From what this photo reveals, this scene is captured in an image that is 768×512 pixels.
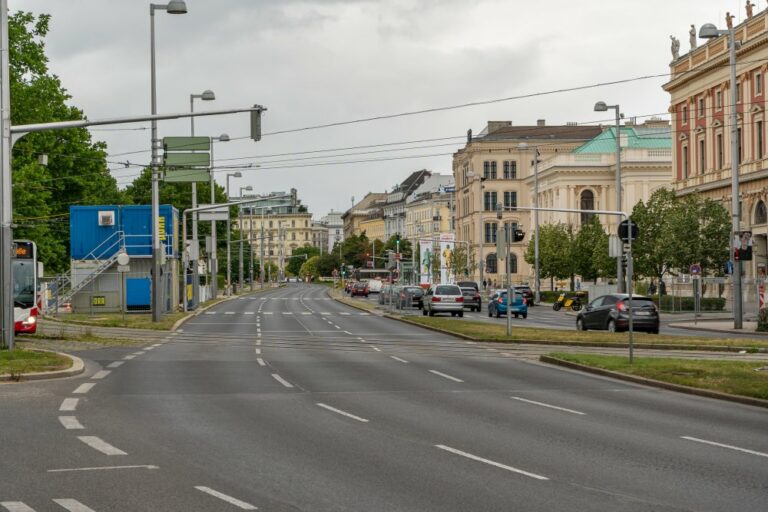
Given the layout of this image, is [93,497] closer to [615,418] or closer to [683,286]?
[615,418]

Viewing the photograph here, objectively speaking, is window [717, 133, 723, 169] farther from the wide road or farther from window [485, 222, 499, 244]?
window [485, 222, 499, 244]

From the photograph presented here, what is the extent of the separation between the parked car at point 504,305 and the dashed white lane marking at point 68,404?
1628 inches

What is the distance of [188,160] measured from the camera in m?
48.9

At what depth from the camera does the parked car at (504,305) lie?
58016mm

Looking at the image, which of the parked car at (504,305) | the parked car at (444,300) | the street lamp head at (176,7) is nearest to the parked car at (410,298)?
the parked car at (504,305)

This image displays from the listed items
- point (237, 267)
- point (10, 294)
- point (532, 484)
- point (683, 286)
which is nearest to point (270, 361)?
point (10, 294)

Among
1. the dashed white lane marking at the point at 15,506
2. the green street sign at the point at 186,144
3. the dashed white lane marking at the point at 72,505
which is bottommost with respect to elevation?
the dashed white lane marking at the point at 72,505

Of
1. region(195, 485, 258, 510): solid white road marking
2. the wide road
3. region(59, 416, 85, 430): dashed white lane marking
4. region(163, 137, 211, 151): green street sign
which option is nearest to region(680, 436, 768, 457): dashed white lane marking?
the wide road

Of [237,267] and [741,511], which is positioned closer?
[741,511]

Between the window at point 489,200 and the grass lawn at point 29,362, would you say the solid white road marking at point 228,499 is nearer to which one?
the grass lawn at point 29,362

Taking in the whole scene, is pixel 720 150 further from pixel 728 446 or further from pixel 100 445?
pixel 100 445

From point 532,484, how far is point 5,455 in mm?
5489

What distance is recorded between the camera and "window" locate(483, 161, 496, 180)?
472 ft

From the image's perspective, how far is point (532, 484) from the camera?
1043 cm
